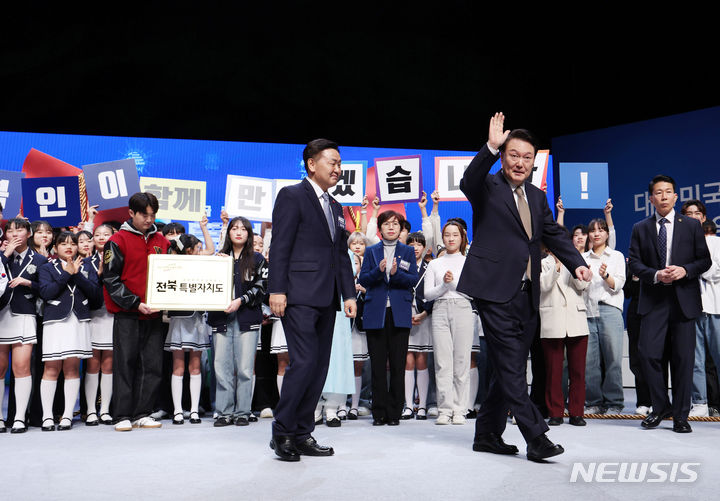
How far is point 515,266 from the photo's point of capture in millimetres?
3229

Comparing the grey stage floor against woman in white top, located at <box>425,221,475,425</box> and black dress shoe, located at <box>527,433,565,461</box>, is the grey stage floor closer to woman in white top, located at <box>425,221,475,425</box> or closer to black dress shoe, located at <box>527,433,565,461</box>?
black dress shoe, located at <box>527,433,565,461</box>

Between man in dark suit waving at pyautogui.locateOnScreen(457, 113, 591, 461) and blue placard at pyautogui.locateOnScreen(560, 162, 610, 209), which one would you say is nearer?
man in dark suit waving at pyautogui.locateOnScreen(457, 113, 591, 461)

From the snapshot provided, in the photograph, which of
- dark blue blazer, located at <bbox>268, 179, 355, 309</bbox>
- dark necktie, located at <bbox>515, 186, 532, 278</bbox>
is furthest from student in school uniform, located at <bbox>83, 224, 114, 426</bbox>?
dark necktie, located at <bbox>515, 186, 532, 278</bbox>

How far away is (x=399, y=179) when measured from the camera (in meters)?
6.75

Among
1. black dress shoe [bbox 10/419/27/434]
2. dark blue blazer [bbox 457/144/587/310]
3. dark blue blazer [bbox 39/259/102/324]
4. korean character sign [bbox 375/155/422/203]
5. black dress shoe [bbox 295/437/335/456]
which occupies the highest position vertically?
korean character sign [bbox 375/155/422/203]

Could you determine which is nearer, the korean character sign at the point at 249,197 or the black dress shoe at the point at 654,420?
the black dress shoe at the point at 654,420

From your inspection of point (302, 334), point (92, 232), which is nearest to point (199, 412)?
point (92, 232)

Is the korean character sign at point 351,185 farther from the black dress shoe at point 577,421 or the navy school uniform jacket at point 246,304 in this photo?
the black dress shoe at point 577,421

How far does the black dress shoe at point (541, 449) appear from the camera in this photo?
9.81ft

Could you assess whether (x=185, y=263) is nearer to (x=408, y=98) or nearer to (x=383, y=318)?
(x=383, y=318)

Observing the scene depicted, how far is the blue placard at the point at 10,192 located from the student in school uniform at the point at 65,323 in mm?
1618

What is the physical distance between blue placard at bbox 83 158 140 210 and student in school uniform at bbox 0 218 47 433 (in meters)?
1.40

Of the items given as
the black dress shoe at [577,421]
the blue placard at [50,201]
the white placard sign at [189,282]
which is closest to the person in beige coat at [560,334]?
the black dress shoe at [577,421]

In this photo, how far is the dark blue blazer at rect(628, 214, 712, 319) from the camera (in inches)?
169
